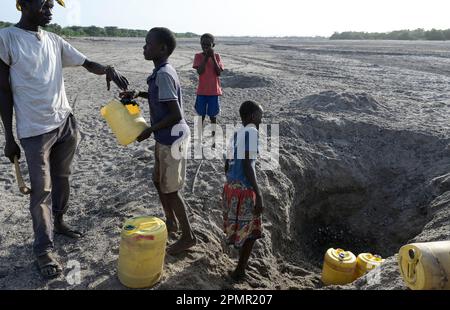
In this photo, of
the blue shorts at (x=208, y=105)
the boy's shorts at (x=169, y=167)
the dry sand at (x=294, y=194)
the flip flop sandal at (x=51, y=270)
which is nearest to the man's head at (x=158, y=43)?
the boy's shorts at (x=169, y=167)

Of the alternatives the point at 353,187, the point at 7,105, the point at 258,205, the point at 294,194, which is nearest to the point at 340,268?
the point at 258,205

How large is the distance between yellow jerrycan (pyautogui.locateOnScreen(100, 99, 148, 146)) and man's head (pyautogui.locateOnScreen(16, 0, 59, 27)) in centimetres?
76

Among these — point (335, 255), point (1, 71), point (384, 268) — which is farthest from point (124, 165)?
point (384, 268)

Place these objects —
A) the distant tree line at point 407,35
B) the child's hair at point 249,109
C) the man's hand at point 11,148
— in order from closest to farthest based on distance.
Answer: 1. the man's hand at point 11,148
2. the child's hair at point 249,109
3. the distant tree line at point 407,35

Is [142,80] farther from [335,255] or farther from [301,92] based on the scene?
[335,255]

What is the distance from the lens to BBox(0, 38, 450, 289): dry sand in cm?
319

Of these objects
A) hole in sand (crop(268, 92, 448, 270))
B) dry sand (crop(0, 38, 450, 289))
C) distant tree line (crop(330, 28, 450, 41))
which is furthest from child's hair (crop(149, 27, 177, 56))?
distant tree line (crop(330, 28, 450, 41))

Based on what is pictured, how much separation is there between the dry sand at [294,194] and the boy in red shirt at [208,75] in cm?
100

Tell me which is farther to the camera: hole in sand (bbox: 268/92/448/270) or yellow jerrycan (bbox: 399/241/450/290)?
hole in sand (bbox: 268/92/448/270)

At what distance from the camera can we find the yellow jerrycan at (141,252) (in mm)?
2596

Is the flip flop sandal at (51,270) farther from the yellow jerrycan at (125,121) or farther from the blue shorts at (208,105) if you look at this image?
the blue shorts at (208,105)

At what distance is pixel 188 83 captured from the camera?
11.4 meters

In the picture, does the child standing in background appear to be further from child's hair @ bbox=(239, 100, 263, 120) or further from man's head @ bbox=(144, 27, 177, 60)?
man's head @ bbox=(144, 27, 177, 60)

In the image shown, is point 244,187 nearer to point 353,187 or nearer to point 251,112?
point 251,112
